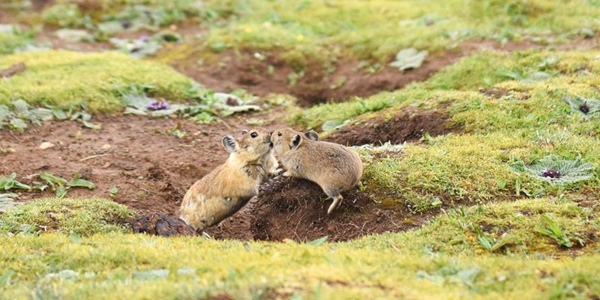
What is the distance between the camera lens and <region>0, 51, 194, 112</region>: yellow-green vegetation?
12680 mm

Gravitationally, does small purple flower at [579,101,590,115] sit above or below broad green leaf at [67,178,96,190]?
above

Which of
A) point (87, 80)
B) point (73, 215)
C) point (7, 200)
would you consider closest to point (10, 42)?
point (87, 80)

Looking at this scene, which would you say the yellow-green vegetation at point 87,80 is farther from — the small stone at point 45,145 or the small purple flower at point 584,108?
the small purple flower at point 584,108

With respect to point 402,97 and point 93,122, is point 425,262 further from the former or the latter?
point 93,122

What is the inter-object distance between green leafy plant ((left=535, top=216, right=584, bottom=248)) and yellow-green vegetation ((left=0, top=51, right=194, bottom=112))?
7.65 m

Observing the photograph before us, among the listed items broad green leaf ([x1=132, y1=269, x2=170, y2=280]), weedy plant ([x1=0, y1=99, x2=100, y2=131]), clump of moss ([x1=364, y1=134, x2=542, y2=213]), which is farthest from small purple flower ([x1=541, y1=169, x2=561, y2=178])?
weedy plant ([x1=0, y1=99, x2=100, y2=131])

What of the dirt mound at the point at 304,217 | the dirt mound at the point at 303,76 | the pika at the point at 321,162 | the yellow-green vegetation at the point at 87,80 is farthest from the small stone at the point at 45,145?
the dirt mound at the point at 303,76

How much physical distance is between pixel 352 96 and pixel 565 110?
4476mm

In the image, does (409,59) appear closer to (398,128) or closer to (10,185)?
(398,128)

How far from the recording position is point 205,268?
242 inches

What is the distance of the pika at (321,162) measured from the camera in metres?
8.16

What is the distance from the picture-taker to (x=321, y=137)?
439 inches

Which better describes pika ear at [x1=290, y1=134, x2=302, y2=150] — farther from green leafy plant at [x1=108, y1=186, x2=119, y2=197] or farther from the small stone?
the small stone

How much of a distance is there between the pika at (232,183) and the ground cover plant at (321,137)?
0.35m
